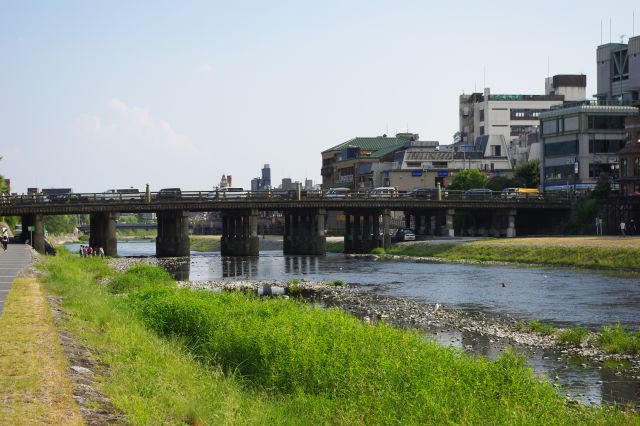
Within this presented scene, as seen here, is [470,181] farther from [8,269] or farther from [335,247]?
[8,269]

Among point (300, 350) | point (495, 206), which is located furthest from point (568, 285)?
point (495, 206)

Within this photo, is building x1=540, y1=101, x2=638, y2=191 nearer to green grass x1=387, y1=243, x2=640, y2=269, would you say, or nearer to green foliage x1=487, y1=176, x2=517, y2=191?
green foliage x1=487, y1=176, x2=517, y2=191

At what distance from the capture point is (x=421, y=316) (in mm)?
41750

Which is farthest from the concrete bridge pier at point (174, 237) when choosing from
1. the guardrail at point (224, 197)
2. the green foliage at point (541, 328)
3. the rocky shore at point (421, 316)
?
the green foliage at point (541, 328)

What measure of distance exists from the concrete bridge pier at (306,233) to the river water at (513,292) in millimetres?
15575

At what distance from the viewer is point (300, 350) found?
2227cm

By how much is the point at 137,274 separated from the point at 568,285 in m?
27.7

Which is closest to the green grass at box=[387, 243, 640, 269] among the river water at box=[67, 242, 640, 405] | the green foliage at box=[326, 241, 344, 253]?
the river water at box=[67, 242, 640, 405]

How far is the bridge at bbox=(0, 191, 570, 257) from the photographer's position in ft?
324

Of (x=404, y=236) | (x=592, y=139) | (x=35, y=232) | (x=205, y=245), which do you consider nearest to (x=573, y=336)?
(x=35, y=232)

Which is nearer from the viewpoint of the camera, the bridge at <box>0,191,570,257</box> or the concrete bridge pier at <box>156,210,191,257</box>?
the bridge at <box>0,191,570,257</box>

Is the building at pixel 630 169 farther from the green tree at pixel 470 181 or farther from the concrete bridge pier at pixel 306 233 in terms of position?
the green tree at pixel 470 181

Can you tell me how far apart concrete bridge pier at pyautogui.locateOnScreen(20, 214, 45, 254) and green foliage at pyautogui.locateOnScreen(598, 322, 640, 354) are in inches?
2601

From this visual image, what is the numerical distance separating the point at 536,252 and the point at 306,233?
38.5m
